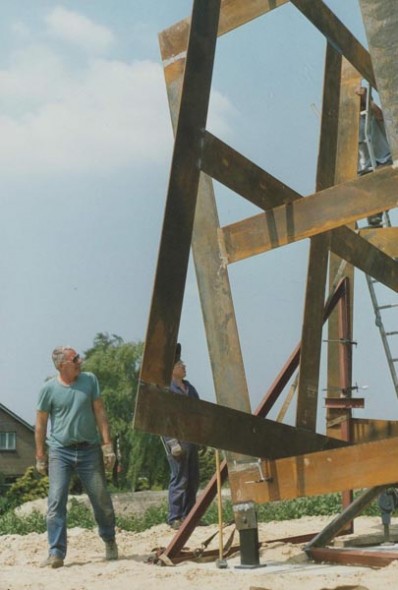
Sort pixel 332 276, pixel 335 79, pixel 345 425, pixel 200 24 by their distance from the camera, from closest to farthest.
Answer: pixel 200 24
pixel 335 79
pixel 345 425
pixel 332 276

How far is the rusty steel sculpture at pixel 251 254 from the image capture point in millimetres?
5055

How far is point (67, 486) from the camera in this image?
684 centimetres

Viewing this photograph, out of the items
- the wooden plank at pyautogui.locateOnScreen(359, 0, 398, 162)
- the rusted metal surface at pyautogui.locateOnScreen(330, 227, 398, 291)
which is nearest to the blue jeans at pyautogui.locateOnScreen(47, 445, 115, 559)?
the rusted metal surface at pyautogui.locateOnScreen(330, 227, 398, 291)

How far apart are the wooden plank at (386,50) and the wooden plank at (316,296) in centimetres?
129

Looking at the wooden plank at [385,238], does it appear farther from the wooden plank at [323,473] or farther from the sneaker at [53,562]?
the sneaker at [53,562]

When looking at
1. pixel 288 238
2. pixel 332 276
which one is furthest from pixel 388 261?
pixel 288 238

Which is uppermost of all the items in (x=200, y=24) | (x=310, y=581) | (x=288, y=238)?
(x=200, y=24)

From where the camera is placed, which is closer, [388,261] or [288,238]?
[288,238]

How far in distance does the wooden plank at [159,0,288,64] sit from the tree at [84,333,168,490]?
22.5 meters

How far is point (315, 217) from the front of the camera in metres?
5.40

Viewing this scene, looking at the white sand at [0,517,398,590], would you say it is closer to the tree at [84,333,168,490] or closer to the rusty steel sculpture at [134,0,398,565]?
the rusty steel sculpture at [134,0,398,565]

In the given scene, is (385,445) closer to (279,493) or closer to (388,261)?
(279,493)

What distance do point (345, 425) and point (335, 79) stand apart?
2.58 metres

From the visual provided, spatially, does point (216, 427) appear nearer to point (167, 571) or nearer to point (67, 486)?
point (167, 571)
